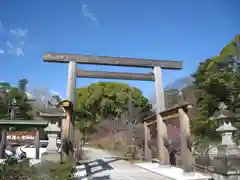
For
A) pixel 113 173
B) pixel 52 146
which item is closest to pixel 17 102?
pixel 113 173

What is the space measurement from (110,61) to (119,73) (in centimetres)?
73

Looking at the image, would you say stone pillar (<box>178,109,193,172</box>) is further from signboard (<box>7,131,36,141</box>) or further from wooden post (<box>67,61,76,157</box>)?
signboard (<box>7,131,36,141</box>)

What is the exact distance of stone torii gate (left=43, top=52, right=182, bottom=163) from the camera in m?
8.74

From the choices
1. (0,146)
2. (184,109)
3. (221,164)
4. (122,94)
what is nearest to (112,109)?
(122,94)

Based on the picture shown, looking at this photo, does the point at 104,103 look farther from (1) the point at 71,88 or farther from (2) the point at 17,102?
(1) the point at 71,88

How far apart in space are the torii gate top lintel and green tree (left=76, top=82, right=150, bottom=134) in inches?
616

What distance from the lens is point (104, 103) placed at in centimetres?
2527

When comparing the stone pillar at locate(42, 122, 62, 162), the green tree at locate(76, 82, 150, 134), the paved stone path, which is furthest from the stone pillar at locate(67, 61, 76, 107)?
the green tree at locate(76, 82, 150, 134)

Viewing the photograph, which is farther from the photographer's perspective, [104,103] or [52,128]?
[104,103]

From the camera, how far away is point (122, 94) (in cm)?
2631

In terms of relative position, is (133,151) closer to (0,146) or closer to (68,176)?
(0,146)

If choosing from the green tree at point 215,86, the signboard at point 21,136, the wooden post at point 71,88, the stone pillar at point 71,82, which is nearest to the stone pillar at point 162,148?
the green tree at point 215,86

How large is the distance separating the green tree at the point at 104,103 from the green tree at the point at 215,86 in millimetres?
11897

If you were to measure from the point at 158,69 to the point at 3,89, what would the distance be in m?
18.9
